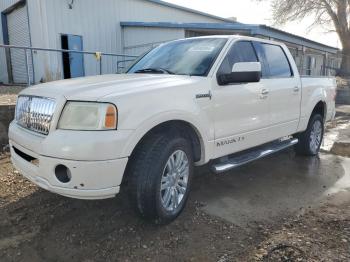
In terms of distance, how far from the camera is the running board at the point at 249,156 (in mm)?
3730

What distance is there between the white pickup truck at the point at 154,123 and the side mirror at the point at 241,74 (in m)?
0.01

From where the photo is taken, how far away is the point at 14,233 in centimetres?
315

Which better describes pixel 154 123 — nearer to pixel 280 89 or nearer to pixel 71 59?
pixel 280 89

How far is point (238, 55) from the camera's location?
4164 millimetres

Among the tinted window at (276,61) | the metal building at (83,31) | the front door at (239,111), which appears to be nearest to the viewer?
the front door at (239,111)

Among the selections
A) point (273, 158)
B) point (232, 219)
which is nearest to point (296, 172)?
point (273, 158)

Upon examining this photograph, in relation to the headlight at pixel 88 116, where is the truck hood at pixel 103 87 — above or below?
above

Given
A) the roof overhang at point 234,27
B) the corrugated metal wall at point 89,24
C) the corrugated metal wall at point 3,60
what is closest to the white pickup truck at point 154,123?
the corrugated metal wall at point 89,24

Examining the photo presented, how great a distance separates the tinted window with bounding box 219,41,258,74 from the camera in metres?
3.87

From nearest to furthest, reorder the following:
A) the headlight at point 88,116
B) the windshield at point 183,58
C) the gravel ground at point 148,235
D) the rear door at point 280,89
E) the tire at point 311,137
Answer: the headlight at point 88,116 → the gravel ground at point 148,235 → the windshield at point 183,58 → the rear door at point 280,89 → the tire at point 311,137

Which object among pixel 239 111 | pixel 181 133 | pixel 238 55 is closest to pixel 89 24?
pixel 238 55

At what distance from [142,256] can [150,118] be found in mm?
1167

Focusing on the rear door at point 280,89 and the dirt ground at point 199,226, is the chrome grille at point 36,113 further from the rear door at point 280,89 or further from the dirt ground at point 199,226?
the rear door at point 280,89

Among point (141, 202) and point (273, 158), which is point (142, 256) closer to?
point (141, 202)
